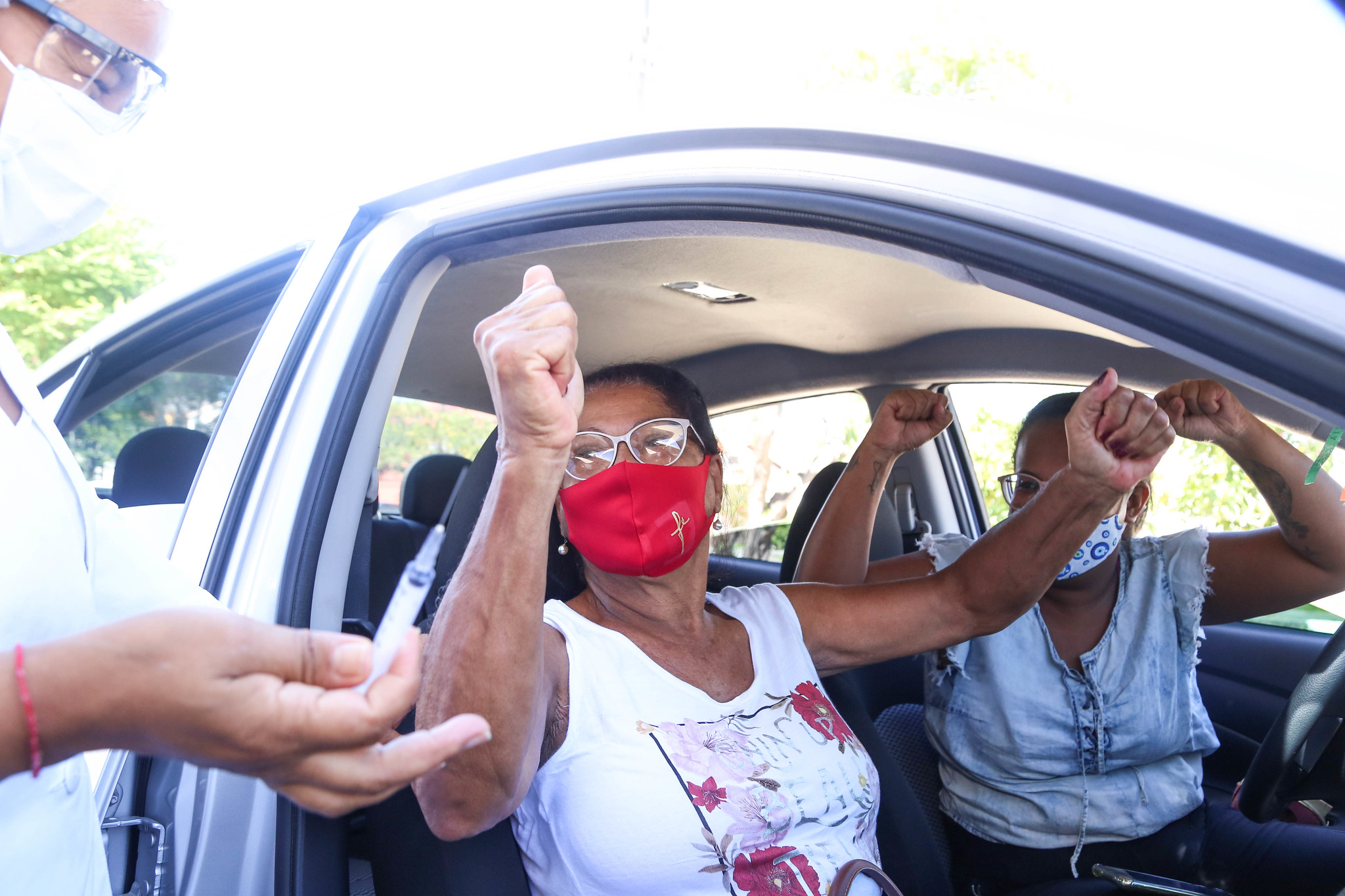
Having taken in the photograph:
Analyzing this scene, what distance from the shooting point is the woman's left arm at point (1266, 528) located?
1.69 m

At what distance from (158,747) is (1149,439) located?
5.20ft

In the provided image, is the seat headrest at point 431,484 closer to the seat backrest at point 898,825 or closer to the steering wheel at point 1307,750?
the seat backrest at point 898,825

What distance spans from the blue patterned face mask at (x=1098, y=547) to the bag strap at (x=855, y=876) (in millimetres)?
713

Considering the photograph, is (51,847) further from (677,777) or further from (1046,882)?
(1046,882)

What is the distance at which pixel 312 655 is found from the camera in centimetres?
66

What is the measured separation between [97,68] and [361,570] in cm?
94

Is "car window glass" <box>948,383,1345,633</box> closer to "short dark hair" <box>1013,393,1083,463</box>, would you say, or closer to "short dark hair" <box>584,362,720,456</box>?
"short dark hair" <box>1013,393,1083,463</box>

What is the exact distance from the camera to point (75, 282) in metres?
12.1

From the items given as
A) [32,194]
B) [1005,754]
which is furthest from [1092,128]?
[1005,754]

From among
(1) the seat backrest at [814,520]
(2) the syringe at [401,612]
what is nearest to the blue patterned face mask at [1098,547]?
(1) the seat backrest at [814,520]

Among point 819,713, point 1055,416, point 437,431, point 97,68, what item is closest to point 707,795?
point 819,713

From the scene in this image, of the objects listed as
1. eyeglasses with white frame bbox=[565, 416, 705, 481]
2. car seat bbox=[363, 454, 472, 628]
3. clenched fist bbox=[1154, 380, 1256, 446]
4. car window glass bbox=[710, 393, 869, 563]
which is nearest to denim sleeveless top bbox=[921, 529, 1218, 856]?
clenched fist bbox=[1154, 380, 1256, 446]

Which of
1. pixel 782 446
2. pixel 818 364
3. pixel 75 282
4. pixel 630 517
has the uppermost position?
pixel 75 282

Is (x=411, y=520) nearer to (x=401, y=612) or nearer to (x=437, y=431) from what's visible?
(x=437, y=431)
